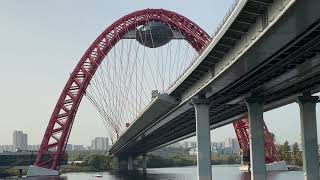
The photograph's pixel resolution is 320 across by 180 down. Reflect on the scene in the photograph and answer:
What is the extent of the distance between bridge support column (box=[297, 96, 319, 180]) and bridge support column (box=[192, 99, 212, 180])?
8.25 m

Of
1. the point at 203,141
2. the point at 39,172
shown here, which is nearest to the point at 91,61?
the point at 39,172

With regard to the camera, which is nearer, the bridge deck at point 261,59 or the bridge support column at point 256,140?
the bridge deck at point 261,59

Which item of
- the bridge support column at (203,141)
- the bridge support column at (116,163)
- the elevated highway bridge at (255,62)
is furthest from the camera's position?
the bridge support column at (116,163)

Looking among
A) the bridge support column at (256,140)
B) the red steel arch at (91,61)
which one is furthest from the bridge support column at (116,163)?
the bridge support column at (256,140)

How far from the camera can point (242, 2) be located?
84.7 feet

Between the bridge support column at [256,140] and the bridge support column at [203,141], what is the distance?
370 centimetres

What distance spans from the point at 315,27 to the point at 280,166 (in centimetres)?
9946

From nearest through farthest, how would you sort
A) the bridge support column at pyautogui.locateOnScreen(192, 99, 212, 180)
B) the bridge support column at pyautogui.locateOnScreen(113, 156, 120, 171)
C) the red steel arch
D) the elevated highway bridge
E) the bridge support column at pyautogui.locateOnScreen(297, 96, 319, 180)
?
1. the elevated highway bridge
2. the bridge support column at pyautogui.locateOnScreen(192, 99, 212, 180)
3. the bridge support column at pyautogui.locateOnScreen(297, 96, 319, 180)
4. the red steel arch
5. the bridge support column at pyautogui.locateOnScreen(113, 156, 120, 171)

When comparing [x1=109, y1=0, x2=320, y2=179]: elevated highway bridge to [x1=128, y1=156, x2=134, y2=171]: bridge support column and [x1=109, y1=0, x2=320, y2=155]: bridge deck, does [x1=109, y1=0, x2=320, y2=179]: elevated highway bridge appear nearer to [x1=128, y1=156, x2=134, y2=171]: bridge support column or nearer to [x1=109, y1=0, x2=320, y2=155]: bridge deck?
[x1=109, y1=0, x2=320, y2=155]: bridge deck

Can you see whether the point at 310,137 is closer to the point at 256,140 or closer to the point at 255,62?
the point at 256,140

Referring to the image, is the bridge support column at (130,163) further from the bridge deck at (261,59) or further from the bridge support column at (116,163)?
the bridge deck at (261,59)

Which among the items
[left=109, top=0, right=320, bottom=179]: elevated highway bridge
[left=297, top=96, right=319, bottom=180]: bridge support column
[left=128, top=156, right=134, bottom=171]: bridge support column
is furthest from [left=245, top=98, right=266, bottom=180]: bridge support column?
[left=128, top=156, right=134, bottom=171]: bridge support column

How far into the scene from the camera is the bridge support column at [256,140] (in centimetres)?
4647

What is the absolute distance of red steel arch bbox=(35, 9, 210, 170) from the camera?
314 ft
